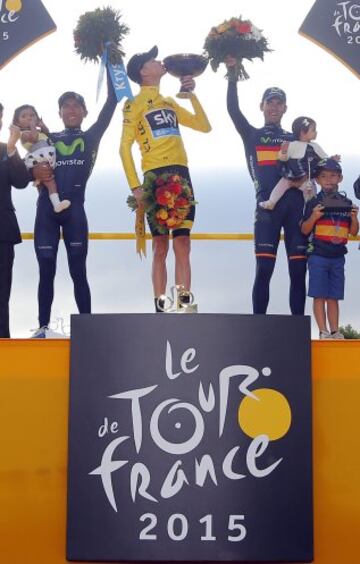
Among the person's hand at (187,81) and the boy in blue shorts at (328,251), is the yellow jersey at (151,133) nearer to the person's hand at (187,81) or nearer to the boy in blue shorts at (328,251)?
the person's hand at (187,81)

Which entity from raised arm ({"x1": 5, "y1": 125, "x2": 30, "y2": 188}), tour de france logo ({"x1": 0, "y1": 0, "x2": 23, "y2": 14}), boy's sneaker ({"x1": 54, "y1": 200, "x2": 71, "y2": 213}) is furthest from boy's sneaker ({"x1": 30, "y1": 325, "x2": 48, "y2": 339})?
tour de france logo ({"x1": 0, "y1": 0, "x2": 23, "y2": 14})

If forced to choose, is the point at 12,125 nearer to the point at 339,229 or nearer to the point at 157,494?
the point at 339,229

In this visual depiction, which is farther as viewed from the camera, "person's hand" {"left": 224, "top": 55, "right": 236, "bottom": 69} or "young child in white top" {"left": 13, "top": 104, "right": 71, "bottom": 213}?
"person's hand" {"left": 224, "top": 55, "right": 236, "bottom": 69}

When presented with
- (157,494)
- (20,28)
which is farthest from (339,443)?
(20,28)

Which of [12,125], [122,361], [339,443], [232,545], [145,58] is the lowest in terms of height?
[232,545]

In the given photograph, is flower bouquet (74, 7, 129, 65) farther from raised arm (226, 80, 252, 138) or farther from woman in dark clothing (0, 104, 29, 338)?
woman in dark clothing (0, 104, 29, 338)

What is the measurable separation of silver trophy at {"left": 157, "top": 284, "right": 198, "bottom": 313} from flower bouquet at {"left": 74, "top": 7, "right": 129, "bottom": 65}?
8.16 ft

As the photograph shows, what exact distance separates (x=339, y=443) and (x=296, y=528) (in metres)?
0.46

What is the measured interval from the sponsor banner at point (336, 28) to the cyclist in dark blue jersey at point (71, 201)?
4.81 feet

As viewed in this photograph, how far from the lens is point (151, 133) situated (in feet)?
24.6

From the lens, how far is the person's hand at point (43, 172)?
7.32 meters

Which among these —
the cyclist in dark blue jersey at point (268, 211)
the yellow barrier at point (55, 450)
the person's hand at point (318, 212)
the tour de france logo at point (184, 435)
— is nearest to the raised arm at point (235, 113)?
the cyclist in dark blue jersey at point (268, 211)

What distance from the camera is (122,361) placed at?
17.3ft

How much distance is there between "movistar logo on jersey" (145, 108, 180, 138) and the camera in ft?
24.5
